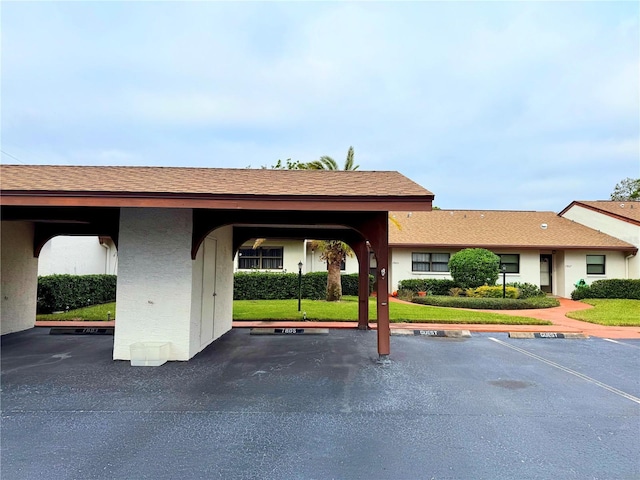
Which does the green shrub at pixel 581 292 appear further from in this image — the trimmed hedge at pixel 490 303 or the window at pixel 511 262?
the trimmed hedge at pixel 490 303

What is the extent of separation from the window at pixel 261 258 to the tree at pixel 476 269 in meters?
10.1

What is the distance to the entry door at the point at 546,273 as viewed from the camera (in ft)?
74.9

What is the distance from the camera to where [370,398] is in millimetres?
5457

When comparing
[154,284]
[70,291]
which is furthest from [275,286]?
[154,284]

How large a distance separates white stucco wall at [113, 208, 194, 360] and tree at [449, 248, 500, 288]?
50.8 feet

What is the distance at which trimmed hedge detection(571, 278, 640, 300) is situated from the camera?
19.2 m

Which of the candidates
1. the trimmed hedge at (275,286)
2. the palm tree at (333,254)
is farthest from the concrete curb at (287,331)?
the trimmed hedge at (275,286)

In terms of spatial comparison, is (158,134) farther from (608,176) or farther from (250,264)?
(608,176)

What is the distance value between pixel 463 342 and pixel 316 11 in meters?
11.7

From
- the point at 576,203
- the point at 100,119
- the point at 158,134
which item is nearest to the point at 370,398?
the point at 576,203

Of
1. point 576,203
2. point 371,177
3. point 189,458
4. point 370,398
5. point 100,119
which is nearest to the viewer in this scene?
point 189,458

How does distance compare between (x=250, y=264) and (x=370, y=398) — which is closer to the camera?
(x=370, y=398)

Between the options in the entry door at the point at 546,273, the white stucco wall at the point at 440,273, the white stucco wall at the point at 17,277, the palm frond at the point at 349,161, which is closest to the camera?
the white stucco wall at the point at 17,277

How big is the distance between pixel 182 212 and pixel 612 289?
21.7 m
